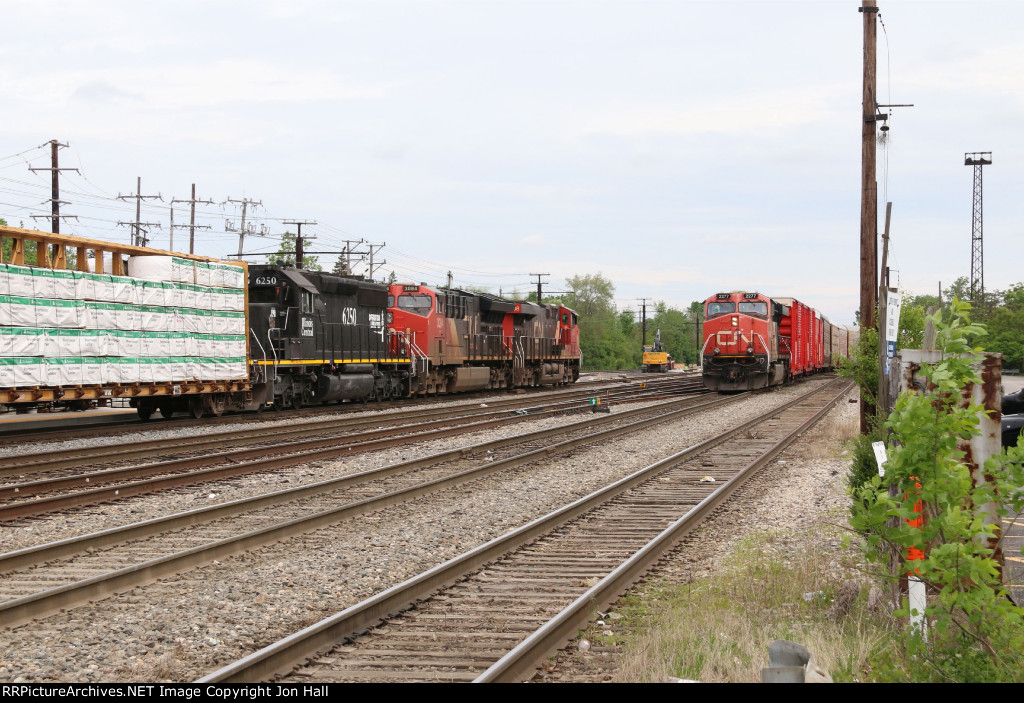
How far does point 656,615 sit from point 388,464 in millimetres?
8511

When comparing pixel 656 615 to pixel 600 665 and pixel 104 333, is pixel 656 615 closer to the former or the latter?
pixel 600 665

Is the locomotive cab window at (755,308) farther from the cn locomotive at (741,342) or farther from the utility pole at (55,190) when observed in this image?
the utility pole at (55,190)

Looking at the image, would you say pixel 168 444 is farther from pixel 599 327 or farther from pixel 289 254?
pixel 599 327

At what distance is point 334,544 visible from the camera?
9.16 meters

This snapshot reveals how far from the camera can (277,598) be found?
722 cm

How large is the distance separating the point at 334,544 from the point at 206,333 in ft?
43.5

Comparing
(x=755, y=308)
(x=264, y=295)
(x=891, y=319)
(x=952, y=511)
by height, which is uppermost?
(x=755, y=308)

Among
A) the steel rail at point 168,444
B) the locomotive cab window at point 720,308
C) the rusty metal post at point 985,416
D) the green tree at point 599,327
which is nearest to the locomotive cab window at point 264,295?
the steel rail at point 168,444

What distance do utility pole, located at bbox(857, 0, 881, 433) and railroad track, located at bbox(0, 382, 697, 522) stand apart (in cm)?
823

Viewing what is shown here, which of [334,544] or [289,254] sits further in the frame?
[289,254]

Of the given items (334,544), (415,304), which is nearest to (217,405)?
(415,304)

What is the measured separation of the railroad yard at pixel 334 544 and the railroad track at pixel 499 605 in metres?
0.02

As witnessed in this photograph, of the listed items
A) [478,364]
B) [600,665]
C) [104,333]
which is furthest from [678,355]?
[600,665]

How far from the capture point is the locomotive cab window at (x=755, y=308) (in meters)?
34.8
